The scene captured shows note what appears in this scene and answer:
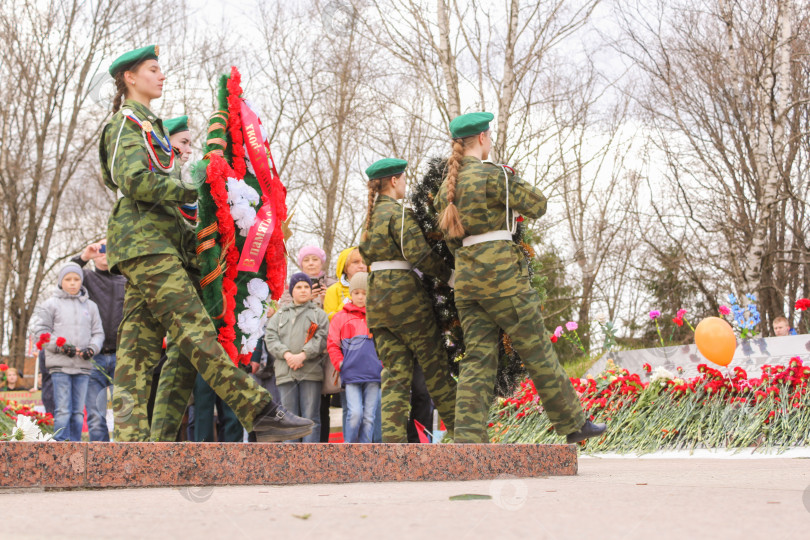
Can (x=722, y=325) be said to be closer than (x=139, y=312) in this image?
No

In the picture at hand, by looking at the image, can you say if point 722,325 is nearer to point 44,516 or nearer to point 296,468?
point 296,468

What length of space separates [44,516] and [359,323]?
210 inches

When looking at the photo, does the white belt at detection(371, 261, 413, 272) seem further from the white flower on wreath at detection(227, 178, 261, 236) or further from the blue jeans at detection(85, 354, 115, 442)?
the blue jeans at detection(85, 354, 115, 442)

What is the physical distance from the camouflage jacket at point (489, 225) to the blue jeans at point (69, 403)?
4.12 meters

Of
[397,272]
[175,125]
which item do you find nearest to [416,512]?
[397,272]

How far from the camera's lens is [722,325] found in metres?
8.02

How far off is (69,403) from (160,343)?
3.37 meters

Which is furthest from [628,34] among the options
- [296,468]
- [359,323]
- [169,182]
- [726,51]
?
[296,468]

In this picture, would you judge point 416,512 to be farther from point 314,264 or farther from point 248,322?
point 314,264

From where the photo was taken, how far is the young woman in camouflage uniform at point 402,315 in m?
5.63

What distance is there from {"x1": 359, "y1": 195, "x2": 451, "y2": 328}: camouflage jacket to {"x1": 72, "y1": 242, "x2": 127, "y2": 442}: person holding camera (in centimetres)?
319

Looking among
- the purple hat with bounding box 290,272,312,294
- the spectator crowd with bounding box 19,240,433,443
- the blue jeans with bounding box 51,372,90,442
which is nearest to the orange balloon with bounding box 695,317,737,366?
the spectator crowd with bounding box 19,240,433,443

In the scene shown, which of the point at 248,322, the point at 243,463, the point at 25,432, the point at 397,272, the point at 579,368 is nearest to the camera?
the point at 243,463

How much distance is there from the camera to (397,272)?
225 inches
